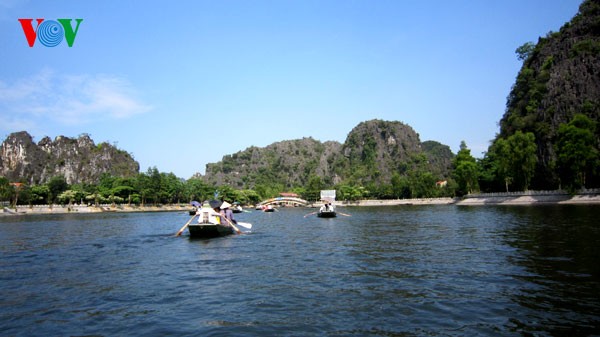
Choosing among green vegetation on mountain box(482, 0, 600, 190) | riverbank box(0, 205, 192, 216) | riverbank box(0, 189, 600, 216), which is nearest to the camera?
riverbank box(0, 189, 600, 216)

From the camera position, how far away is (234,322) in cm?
1070

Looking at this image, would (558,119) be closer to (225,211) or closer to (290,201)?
(225,211)

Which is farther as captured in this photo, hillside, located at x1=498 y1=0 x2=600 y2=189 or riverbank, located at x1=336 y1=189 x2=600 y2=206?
hillside, located at x1=498 y1=0 x2=600 y2=189

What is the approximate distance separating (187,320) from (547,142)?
108014 mm

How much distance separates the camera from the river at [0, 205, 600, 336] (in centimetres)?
1013

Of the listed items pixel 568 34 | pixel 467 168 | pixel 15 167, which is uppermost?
pixel 568 34

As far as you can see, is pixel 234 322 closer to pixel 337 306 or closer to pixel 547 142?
pixel 337 306

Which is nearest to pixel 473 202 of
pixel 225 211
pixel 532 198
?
pixel 532 198

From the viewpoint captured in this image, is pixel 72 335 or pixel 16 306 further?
pixel 16 306

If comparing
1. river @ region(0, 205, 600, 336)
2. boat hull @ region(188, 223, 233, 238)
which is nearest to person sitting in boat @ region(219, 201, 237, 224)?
boat hull @ region(188, 223, 233, 238)

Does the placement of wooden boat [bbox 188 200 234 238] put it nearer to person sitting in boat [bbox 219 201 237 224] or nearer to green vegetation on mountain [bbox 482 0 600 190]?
person sitting in boat [bbox 219 201 237 224]

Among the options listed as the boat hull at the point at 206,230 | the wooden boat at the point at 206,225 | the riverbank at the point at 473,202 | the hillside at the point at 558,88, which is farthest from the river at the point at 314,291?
the hillside at the point at 558,88

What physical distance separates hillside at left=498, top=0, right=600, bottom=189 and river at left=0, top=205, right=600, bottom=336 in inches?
3112

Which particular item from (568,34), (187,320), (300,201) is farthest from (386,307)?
(300,201)
